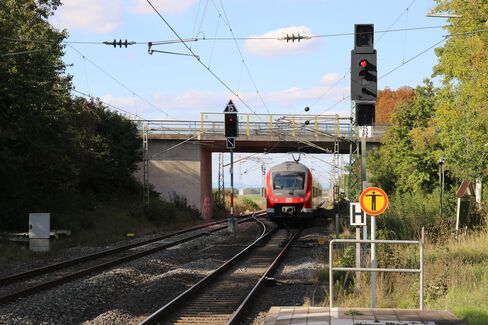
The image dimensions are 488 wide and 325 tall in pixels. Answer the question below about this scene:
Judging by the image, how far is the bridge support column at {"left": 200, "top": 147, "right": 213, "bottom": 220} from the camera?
163 ft

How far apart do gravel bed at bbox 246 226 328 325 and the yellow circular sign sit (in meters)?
1.91

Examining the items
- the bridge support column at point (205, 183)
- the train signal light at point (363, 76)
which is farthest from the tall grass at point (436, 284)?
the bridge support column at point (205, 183)

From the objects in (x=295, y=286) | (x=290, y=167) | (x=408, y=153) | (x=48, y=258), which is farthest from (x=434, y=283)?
(x=408, y=153)

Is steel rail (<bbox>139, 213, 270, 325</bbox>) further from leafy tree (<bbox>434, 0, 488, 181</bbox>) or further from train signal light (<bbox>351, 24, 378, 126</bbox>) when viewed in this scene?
leafy tree (<bbox>434, 0, 488, 181</bbox>)

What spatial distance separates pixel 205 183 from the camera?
51.7 meters

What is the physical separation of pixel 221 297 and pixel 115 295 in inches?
89.1

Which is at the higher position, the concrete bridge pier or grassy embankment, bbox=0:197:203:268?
the concrete bridge pier

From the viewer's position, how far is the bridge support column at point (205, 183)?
49.7 m

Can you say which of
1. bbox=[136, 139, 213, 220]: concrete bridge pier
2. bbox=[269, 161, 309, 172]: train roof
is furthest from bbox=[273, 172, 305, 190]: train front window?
bbox=[136, 139, 213, 220]: concrete bridge pier

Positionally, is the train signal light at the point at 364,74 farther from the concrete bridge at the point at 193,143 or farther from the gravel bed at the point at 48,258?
the concrete bridge at the point at 193,143

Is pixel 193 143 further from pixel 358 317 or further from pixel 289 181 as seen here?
pixel 358 317

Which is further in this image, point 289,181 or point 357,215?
point 289,181

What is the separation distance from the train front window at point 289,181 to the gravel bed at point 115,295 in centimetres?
1463

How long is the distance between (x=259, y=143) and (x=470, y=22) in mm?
26234
